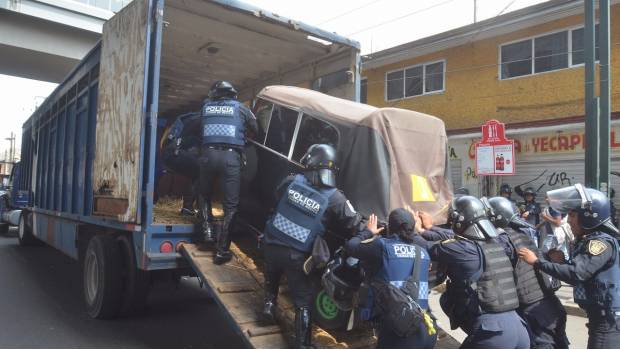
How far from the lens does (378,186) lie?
165 inches

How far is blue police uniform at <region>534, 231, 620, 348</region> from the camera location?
3.18 meters

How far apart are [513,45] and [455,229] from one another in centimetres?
1230

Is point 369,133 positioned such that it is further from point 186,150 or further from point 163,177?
point 163,177

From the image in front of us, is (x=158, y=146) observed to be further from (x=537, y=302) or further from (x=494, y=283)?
(x=537, y=302)

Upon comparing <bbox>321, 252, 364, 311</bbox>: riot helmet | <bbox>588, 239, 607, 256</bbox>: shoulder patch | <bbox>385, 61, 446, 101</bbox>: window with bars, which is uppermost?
<bbox>385, 61, 446, 101</bbox>: window with bars

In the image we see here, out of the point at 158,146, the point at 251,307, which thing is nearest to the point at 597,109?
the point at 251,307

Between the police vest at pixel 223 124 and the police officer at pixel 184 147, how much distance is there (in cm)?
32

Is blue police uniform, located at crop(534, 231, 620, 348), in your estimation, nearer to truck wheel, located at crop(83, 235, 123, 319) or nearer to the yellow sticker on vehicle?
the yellow sticker on vehicle

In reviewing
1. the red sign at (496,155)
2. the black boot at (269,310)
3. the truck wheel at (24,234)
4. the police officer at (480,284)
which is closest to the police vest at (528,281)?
the police officer at (480,284)

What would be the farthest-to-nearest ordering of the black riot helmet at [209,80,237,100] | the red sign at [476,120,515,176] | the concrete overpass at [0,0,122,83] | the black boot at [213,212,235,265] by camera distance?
the concrete overpass at [0,0,122,83], the red sign at [476,120,515,176], the black riot helmet at [209,80,237,100], the black boot at [213,212,235,265]

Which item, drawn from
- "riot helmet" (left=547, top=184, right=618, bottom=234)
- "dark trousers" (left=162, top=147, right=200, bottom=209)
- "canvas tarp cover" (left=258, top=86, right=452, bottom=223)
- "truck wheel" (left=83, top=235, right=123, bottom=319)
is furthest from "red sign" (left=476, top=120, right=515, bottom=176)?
"truck wheel" (left=83, top=235, right=123, bottom=319)

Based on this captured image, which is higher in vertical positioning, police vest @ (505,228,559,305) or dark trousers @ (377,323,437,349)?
police vest @ (505,228,559,305)

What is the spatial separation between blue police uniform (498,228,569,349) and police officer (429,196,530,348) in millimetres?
360

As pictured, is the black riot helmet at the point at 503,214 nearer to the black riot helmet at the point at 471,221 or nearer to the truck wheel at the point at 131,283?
the black riot helmet at the point at 471,221
